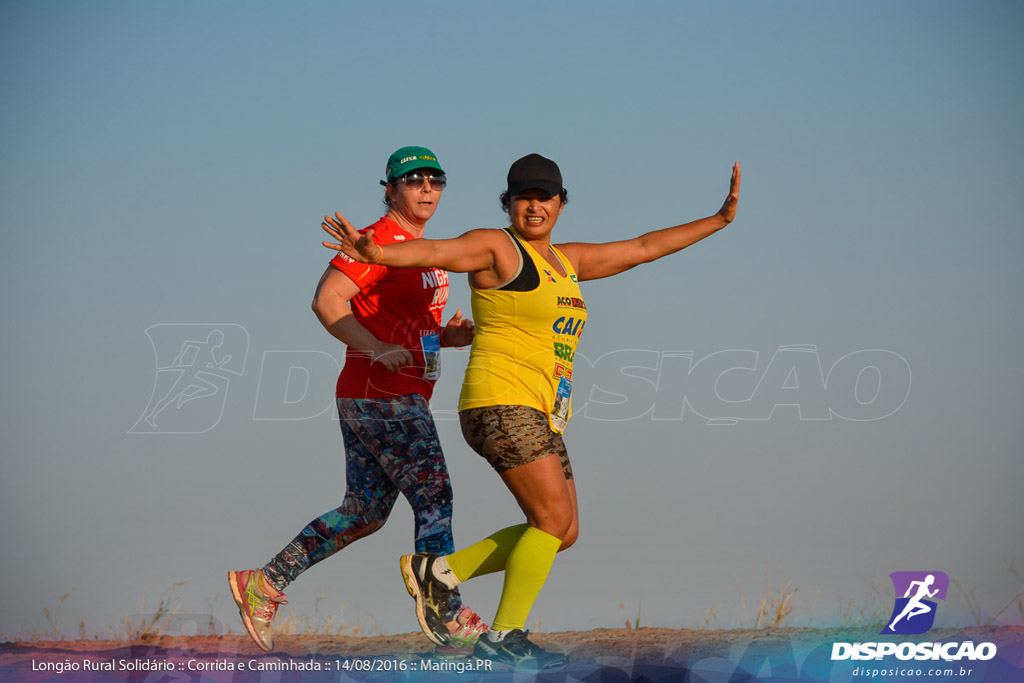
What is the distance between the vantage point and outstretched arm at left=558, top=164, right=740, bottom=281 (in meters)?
5.72

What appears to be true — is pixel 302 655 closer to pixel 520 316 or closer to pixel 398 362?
pixel 398 362

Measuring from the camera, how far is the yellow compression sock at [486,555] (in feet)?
17.8

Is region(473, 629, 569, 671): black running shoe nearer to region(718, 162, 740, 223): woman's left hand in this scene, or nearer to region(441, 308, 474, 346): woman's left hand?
region(441, 308, 474, 346): woman's left hand

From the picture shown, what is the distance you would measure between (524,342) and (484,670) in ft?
5.22

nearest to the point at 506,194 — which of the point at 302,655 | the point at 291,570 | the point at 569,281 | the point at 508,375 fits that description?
the point at 569,281

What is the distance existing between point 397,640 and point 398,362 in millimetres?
1985

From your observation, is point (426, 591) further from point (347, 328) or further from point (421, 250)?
point (421, 250)

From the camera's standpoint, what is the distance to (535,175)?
5301mm

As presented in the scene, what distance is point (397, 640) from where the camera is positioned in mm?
6570

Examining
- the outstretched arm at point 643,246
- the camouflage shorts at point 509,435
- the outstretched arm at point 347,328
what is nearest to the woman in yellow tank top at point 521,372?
the camouflage shorts at point 509,435

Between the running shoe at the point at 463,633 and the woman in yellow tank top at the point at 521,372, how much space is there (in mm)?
442

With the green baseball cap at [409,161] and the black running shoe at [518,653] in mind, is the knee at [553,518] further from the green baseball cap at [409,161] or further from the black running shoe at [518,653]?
the green baseball cap at [409,161]

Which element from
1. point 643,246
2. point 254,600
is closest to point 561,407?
point 643,246

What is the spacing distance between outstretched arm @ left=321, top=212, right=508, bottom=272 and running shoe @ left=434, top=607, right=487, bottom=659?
193 cm
